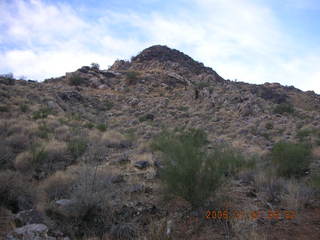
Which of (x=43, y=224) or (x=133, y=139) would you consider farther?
(x=133, y=139)

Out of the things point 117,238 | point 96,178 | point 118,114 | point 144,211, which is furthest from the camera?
point 118,114

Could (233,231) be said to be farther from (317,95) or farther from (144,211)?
(317,95)

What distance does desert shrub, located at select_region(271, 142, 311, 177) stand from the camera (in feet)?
26.7

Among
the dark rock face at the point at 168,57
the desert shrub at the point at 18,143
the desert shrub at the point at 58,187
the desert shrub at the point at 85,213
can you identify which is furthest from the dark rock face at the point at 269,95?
the desert shrub at the point at 85,213

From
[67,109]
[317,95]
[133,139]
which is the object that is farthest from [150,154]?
[317,95]

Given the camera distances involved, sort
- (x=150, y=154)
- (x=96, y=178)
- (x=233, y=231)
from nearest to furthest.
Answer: (x=233, y=231)
(x=96, y=178)
(x=150, y=154)

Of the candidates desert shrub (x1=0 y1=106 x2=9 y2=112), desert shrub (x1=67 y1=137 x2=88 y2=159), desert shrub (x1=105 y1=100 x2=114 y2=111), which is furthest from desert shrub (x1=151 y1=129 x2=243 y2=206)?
desert shrub (x1=105 y1=100 x2=114 y2=111)

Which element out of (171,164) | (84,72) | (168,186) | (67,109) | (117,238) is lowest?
(117,238)

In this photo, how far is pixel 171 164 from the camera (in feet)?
19.2

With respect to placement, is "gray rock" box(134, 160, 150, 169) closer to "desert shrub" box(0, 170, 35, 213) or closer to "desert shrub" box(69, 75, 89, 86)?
"desert shrub" box(0, 170, 35, 213)

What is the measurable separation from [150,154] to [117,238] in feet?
19.3

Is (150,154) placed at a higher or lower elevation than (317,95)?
lower

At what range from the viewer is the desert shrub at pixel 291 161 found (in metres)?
8.13
